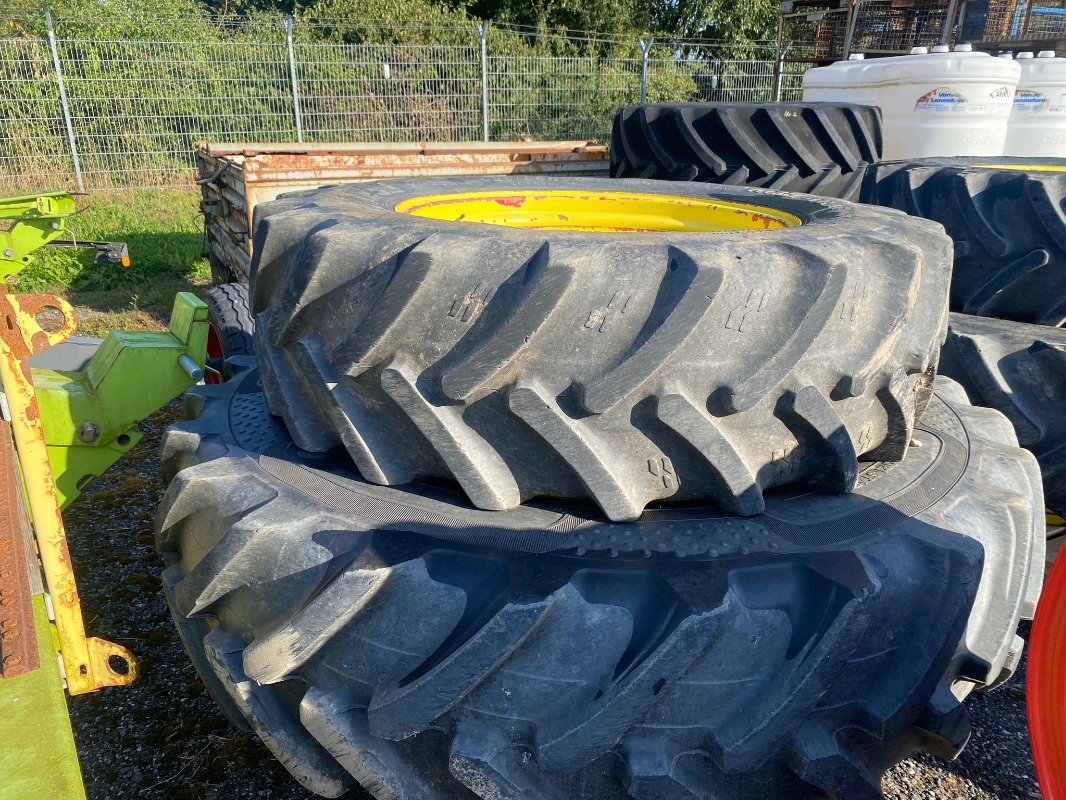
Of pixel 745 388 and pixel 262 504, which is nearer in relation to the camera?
pixel 745 388

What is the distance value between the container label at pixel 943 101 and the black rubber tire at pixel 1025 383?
277 centimetres

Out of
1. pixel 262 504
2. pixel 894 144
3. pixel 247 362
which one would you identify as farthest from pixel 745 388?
pixel 894 144

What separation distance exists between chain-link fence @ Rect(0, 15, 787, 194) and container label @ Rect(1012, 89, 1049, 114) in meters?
6.66

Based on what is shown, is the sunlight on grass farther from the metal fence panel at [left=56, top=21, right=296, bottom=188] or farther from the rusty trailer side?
the rusty trailer side

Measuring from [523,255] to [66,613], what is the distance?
1.11 meters

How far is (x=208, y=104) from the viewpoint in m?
9.77

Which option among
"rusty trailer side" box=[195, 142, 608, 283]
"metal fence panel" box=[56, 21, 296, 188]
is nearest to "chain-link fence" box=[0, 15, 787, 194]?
"metal fence panel" box=[56, 21, 296, 188]

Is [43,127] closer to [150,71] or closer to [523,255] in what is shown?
[150,71]

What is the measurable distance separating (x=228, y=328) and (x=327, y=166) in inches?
83.9

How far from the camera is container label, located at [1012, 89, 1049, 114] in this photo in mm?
4680

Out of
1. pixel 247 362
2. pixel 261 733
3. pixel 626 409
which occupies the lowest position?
pixel 261 733

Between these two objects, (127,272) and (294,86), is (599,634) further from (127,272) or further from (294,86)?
(294,86)

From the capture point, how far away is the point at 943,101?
4234 mm

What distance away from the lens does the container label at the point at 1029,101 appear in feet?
15.4
